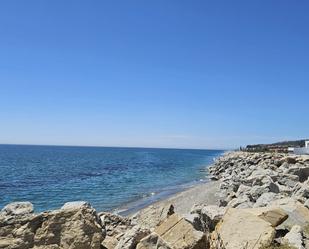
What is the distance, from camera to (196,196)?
92.0 ft

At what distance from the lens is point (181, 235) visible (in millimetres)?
8492

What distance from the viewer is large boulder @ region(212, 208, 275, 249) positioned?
7852 mm

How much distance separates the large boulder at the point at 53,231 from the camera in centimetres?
793

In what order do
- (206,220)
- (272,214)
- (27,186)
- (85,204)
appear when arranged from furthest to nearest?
(27,186) < (206,220) < (272,214) < (85,204)

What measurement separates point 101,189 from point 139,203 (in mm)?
8876

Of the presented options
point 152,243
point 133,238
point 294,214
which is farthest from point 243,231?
point 294,214

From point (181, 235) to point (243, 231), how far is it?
1.27 metres

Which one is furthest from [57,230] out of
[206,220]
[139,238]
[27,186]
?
[27,186]

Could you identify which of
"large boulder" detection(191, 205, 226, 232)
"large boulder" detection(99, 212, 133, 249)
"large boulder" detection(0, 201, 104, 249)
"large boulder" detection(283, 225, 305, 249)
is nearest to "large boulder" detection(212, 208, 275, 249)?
"large boulder" detection(283, 225, 305, 249)

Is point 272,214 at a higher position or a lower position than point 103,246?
higher

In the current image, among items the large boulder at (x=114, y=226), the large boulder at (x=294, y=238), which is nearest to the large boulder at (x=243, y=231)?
the large boulder at (x=294, y=238)

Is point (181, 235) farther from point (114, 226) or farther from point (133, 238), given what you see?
point (114, 226)

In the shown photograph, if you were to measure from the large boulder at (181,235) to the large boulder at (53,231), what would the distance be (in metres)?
1.38

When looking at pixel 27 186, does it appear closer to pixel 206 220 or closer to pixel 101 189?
pixel 101 189
